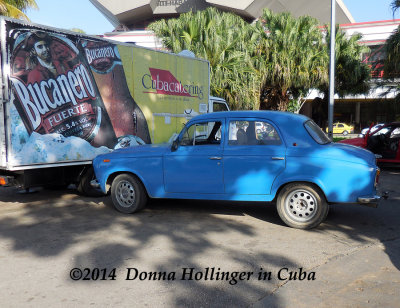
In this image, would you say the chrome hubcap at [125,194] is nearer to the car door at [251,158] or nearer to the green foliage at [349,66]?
the car door at [251,158]

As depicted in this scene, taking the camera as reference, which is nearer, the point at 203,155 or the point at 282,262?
the point at 282,262

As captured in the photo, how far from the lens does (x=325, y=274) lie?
13.6 feet

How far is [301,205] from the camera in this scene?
574cm

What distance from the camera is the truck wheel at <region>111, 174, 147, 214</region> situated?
6.70 meters

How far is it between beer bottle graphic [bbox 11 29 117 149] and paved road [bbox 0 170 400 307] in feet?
5.14

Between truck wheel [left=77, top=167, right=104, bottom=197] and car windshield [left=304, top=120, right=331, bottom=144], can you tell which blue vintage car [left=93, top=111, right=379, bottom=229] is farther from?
truck wheel [left=77, top=167, right=104, bottom=197]

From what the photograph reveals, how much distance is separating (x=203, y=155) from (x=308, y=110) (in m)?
43.7

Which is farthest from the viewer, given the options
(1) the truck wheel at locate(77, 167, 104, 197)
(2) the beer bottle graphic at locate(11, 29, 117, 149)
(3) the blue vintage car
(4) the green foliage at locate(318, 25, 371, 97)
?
(4) the green foliage at locate(318, 25, 371, 97)

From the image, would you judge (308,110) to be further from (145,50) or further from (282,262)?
(282,262)

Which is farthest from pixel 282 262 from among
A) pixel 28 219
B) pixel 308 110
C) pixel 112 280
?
pixel 308 110

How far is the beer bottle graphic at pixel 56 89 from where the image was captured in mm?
6512

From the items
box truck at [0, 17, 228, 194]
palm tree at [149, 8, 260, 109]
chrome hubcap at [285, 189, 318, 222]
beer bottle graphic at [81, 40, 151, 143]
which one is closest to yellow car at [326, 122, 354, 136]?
palm tree at [149, 8, 260, 109]

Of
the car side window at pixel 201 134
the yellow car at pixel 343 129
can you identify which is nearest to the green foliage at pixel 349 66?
the yellow car at pixel 343 129

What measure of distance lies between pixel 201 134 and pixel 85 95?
2614 mm
